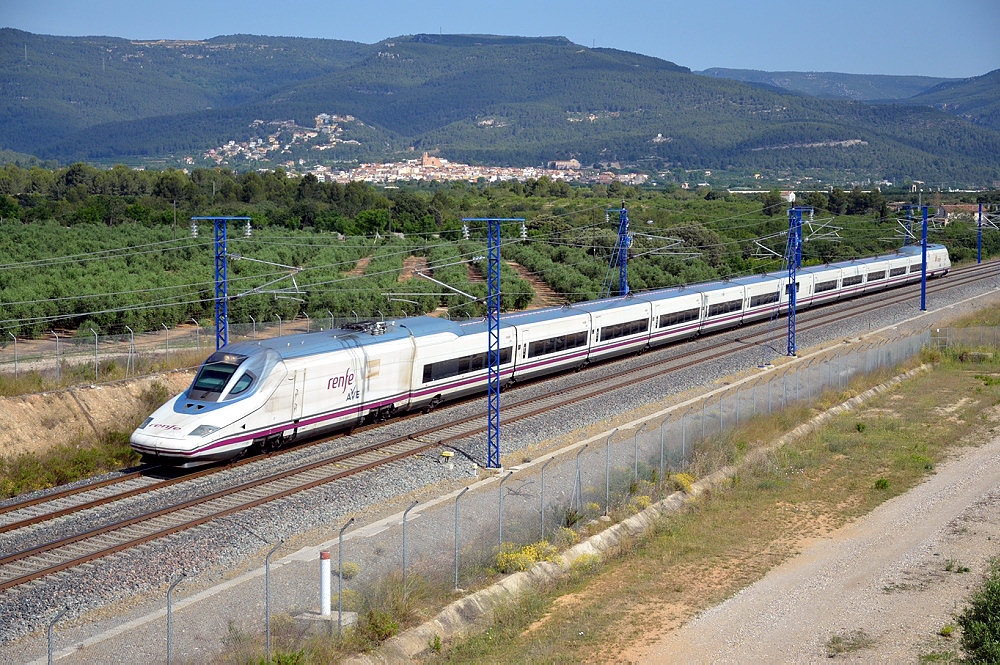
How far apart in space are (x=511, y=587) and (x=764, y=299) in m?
38.4

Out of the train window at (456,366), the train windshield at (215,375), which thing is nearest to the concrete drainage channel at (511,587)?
the train window at (456,366)

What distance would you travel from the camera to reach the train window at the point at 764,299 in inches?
2047

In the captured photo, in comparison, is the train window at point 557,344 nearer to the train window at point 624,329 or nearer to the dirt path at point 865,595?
the train window at point 624,329

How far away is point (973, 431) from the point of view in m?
30.8

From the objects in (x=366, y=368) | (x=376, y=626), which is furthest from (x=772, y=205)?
(x=376, y=626)

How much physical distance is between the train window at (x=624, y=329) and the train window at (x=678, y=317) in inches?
58.8

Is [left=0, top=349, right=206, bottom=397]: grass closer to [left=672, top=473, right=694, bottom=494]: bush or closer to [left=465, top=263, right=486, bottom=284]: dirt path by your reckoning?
[left=672, top=473, right=694, bottom=494]: bush

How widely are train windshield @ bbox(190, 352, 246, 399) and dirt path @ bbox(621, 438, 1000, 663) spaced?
13.2 metres

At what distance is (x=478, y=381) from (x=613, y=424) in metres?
5.04

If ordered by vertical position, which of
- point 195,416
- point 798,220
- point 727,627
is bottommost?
point 727,627

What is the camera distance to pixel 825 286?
58.9m

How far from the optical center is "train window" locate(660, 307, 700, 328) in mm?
44034

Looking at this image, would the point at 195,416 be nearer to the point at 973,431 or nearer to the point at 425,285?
the point at 973,431

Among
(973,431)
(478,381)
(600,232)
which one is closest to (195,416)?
(478,381)
